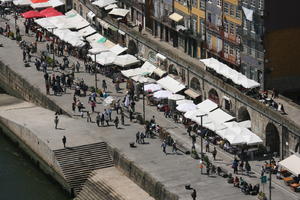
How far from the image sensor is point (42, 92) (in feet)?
536

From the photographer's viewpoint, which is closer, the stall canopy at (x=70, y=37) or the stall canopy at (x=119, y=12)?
the stall canopy at (x=70, y=37)

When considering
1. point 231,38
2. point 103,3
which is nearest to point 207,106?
point 231,38

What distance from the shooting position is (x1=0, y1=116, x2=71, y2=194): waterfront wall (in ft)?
464

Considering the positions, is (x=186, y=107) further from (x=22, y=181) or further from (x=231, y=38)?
(x=22, y=181)

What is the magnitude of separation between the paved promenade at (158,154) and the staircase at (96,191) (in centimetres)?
477

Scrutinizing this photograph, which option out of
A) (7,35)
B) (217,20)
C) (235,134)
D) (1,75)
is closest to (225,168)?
(235,134)

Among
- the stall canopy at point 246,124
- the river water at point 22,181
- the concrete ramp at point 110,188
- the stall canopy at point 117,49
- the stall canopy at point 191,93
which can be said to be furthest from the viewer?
the stall canopy at point 117,49

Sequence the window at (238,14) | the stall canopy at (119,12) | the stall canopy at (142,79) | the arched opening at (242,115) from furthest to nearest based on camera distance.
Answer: the stall canopy at (119,12), the stall canopy at (142,79), the window at (238,14), the arched opening at (242,115)

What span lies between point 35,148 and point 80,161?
1052 cm

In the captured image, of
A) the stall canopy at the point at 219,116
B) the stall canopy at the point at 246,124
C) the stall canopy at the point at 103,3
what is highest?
the stall canopy at the point at 103,3

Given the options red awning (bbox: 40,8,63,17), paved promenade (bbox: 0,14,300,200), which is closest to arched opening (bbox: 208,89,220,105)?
paved promenade (bbox: 0,14,300,200)

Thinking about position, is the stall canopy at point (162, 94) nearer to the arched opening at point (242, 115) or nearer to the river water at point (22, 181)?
the arched opening at point (242, 115)

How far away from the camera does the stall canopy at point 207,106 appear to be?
148 metres

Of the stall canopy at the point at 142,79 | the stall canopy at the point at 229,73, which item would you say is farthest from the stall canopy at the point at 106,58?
the stall canopy at the point at 229,73
